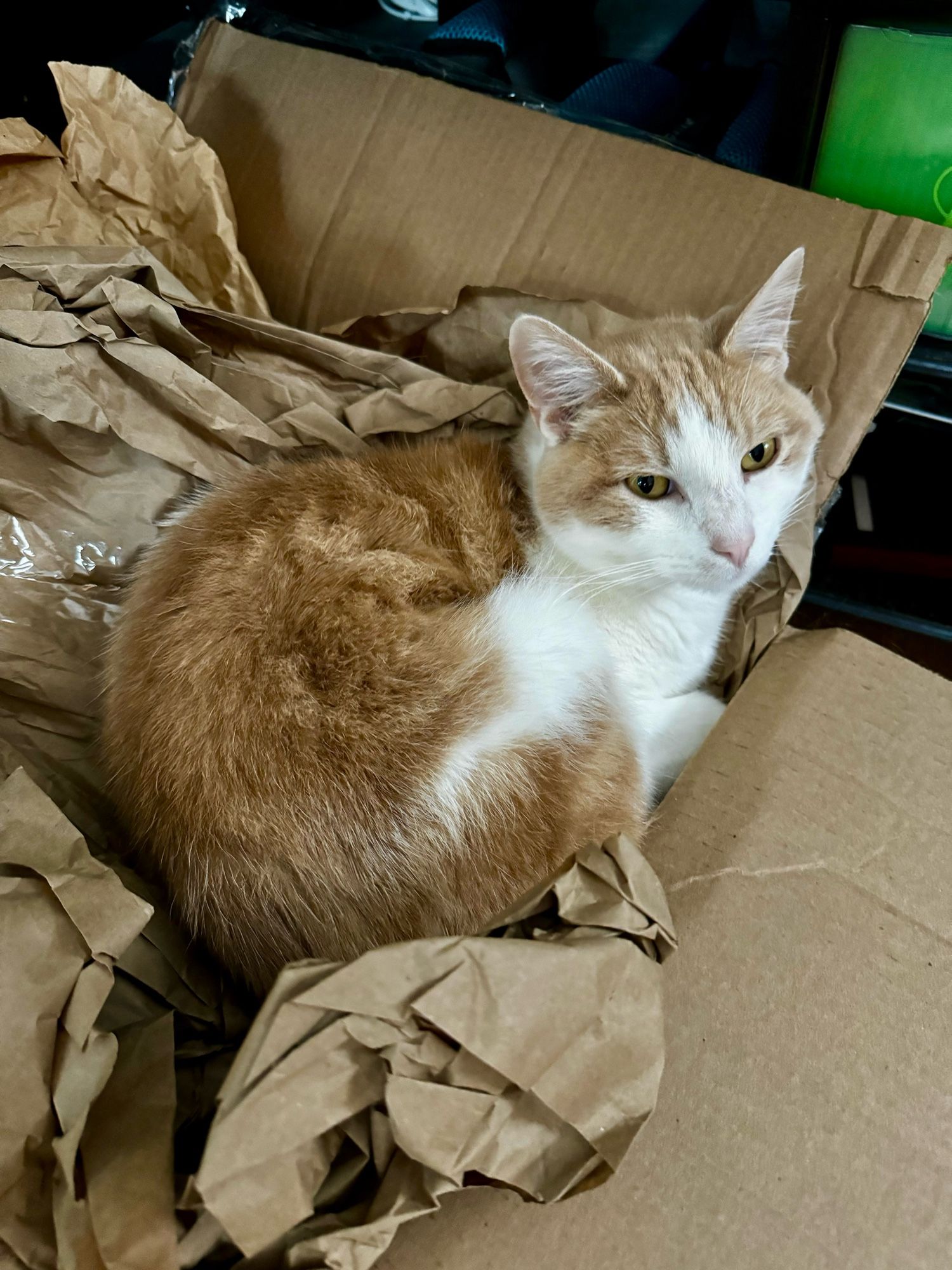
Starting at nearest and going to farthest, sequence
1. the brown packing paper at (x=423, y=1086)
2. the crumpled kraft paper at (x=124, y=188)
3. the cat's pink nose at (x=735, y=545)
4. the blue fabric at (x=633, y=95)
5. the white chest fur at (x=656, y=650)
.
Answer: the brown packing paper at (x=423, y=1086), the cat's pink nose at (x=735, y=545), the white chest fur at (x=656, y=650), the crumpled kraft paper at (x=124, y=188), the blue fabric at (x=633, y=95)

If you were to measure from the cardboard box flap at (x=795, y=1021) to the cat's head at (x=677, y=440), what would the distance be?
0.77 ft

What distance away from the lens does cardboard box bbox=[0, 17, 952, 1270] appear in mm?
712

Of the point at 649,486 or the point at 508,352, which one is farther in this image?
the point at 508,352

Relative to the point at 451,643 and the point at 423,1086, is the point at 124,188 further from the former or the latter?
the point at 423,1086

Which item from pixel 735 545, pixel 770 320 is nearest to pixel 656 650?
pixel 735 545

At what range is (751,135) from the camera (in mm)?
1625

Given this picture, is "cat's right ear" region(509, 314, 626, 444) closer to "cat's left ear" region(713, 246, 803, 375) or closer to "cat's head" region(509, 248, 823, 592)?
"cat's head" region(509, 248, 823, 592)

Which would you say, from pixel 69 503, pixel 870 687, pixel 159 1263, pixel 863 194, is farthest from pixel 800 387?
pixel 159 1263

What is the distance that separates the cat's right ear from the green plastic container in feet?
1.91

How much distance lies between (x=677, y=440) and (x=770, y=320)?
213 mm

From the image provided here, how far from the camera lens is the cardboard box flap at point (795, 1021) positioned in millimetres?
738

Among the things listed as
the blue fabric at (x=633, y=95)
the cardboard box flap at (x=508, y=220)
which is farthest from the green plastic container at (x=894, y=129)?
the blue fabric at (x=633, y=95)

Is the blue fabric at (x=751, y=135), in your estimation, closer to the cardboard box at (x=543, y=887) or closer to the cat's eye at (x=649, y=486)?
the cardboard box at (x=543, y=887)

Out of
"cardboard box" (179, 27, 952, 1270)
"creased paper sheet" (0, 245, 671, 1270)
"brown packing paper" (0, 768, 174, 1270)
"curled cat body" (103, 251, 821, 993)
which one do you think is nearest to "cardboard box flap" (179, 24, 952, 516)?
"cardboard box" (179, 27, 952, 1270)
